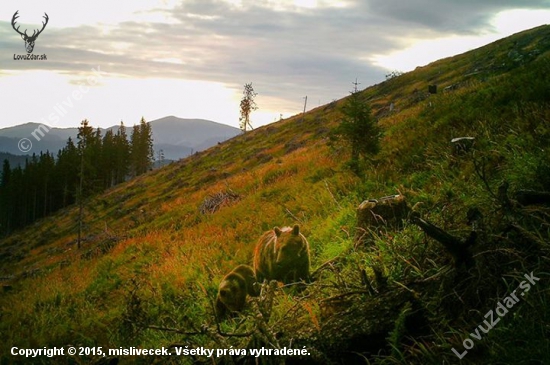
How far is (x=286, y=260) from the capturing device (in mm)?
4312

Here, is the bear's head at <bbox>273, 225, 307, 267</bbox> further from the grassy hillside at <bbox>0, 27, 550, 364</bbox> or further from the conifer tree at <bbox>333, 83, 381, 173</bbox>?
the conifer tree at <bbox>333, 83, 381, 173</bbox>

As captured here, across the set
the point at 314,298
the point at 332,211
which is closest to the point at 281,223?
the point at 332,211

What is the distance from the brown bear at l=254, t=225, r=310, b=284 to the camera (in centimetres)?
430

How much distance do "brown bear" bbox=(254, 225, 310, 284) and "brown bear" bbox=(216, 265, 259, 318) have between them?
6.0 inches

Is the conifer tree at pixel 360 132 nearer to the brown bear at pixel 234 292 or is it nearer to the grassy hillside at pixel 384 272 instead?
the grassy hillside at pixel 384 272

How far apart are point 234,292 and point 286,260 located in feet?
2.40

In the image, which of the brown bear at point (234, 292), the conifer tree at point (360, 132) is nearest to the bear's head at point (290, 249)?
the brown bear at point (234, 292)

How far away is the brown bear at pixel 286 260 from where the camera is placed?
4305mm

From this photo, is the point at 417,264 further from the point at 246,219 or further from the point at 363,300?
the point at 246,219

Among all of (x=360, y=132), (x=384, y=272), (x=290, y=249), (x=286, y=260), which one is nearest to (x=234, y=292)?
(x=286, y=260)

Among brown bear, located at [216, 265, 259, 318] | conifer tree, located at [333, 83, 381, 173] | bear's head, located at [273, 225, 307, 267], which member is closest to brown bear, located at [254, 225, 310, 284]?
bear's head, located at [273, 225, 307, 267]

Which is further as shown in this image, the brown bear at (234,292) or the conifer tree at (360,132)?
the conifer tree at (360,132)

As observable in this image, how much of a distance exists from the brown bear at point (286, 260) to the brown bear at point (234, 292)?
15 centimetres

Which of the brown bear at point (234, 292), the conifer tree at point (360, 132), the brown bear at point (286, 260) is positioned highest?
the conifer tree at point (360, 132)
